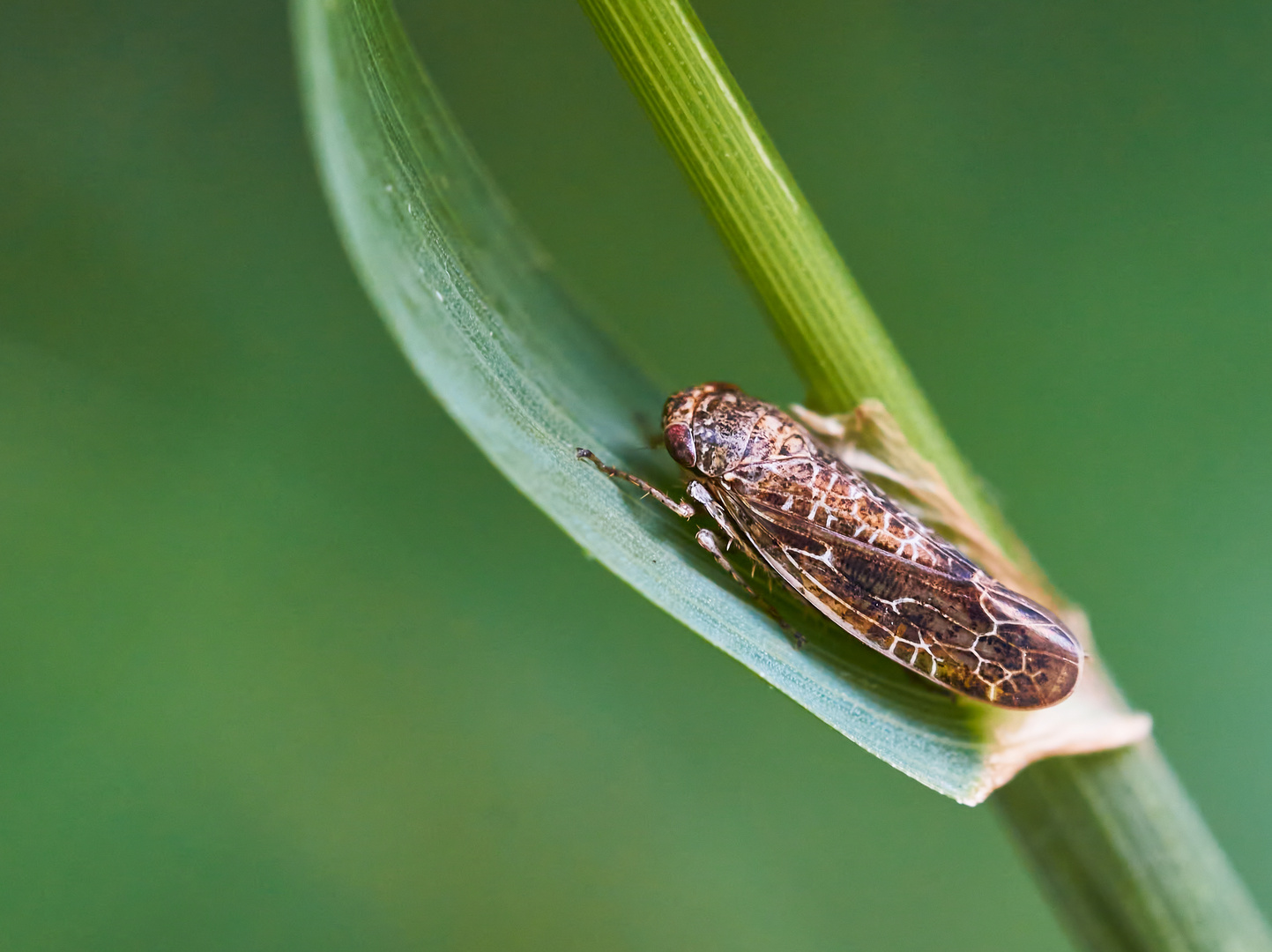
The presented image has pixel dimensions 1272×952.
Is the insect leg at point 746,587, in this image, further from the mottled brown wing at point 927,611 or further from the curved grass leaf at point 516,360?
the mottled brown wing at point 927,611

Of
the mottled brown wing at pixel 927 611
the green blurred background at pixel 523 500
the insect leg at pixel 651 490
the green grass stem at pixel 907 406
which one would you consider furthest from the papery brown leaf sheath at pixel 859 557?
the green blurred background at pixel 523 500

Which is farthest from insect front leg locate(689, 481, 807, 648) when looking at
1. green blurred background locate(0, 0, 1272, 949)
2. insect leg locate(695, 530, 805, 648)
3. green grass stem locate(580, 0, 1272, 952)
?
green blurred background locate(0, 0, 1272, 949)

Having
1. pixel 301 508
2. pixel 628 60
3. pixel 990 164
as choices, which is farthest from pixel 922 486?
pixel 301 508

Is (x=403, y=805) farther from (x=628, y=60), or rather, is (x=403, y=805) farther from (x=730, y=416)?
(x=628, y=60)

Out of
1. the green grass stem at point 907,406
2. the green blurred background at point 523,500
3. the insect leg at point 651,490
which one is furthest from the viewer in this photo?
the green blurred background at point 523,500

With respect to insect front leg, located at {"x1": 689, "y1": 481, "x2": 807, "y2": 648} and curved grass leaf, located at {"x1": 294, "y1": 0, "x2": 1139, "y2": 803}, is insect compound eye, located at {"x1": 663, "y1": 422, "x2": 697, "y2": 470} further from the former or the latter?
curved grass leaf, located at {"x1": 294, "y1": 0, "x2": 1139, "y2": 803}

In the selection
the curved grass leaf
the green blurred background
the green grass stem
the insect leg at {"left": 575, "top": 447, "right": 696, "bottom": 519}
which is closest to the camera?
the curved grass leaf
